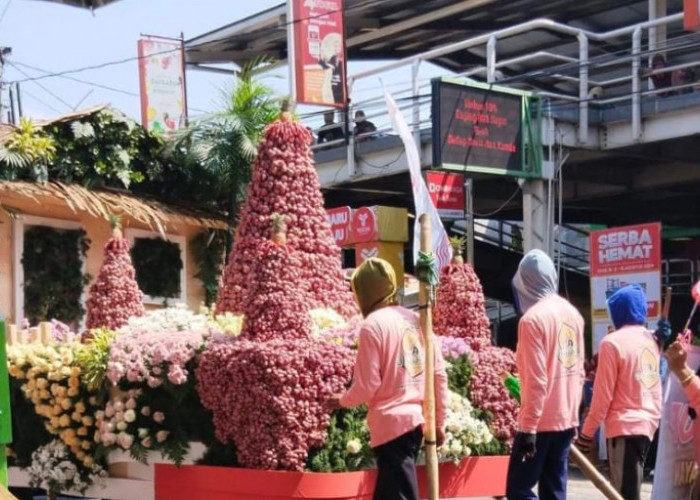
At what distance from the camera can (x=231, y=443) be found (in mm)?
7742

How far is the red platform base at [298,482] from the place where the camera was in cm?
739

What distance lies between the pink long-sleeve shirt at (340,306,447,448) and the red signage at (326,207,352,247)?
473 inches

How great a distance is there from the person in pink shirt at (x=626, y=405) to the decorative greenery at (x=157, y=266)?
7526 millimetres

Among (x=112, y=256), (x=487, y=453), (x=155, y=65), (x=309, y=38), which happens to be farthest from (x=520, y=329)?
(x=155, y=65)

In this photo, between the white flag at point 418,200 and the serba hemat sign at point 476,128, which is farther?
the serba hemat sign at point 476,128

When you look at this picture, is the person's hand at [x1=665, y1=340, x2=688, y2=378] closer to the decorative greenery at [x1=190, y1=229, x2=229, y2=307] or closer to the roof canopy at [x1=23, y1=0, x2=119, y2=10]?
the roof canopy at [x1=23, y1=0, x2=119, y2=10]

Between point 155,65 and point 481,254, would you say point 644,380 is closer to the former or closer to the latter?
point 481,254

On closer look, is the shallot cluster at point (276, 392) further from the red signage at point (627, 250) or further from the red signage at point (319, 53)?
the red signage at point (319, 53)

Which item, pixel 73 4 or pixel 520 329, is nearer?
pixel 520 329

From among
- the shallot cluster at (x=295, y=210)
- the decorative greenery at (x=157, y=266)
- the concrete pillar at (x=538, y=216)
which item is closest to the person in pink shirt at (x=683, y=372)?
the shallot cluster at (x=295, y=210)

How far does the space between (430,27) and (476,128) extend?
9272 millimetres

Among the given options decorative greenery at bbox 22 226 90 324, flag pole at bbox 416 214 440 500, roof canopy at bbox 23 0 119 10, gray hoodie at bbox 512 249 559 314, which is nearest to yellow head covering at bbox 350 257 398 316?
flag pole at bbox 416 214 440 500

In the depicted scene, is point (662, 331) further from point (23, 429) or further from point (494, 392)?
point (23, 429)

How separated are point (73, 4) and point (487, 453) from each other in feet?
21.9
